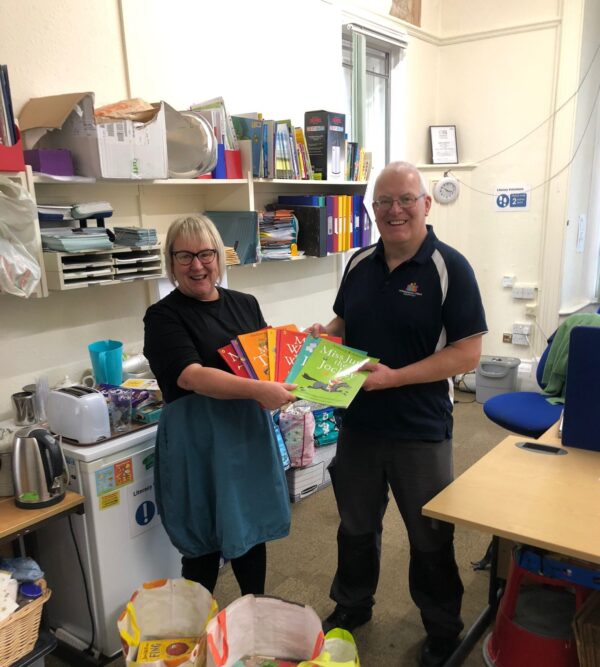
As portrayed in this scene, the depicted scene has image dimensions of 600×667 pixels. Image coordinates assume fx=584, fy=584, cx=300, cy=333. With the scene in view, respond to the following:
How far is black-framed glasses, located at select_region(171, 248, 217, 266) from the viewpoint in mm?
1714

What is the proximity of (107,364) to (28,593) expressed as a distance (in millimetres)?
949

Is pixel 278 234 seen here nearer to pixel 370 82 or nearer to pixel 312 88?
pixel 312 88

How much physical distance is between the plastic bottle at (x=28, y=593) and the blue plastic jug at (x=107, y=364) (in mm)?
884

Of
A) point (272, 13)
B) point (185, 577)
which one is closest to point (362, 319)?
point (185, 577)

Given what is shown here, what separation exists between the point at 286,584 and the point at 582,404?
1.41 meters

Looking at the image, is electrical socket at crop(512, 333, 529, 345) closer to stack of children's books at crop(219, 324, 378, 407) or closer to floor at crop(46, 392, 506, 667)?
floor at crop(46, 392, 506, 667)

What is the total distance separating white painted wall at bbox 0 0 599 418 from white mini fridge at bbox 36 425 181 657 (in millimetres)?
611

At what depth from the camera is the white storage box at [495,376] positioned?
4.72 m

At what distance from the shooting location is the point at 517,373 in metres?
4.83

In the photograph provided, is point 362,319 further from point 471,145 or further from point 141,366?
point 471,145

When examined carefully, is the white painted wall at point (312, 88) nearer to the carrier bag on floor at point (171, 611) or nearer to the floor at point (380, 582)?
the carrier bag on floor at point (171, 611)

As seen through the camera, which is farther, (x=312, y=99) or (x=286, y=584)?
(x=312, y=99)

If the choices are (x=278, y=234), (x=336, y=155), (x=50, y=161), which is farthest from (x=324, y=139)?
(x=50, y=161)

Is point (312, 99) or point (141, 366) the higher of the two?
point (312, 99)
